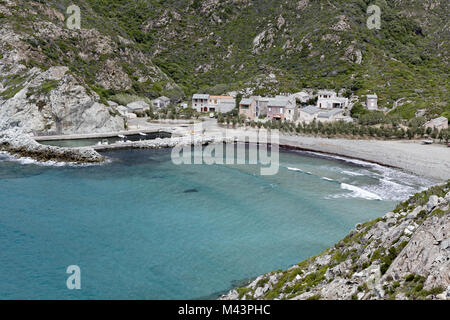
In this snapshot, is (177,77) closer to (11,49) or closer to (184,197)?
(11,49)

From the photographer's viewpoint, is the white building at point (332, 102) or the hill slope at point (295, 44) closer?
the white building at point (332, 102)

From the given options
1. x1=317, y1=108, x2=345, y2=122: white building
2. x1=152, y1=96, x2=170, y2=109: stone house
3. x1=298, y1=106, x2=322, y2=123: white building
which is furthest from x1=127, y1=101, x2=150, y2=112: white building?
x1=317, y1=108, x2=345, y2=122: white building

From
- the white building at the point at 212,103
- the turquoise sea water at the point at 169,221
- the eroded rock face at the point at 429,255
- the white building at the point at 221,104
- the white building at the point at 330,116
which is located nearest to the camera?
the eroded rock face at the point at 429,255

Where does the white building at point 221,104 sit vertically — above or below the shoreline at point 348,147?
above

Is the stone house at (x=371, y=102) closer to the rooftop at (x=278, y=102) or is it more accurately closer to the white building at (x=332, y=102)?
the white building at (x=332, y=102)

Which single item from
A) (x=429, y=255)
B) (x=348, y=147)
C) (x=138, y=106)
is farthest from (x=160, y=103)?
(x=429, y=255)

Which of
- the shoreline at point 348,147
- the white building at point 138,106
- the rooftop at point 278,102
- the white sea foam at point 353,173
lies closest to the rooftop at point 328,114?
the rooftop at point 278,102

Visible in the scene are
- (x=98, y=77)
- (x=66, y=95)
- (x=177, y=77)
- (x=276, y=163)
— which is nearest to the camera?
(x=276, y=163)


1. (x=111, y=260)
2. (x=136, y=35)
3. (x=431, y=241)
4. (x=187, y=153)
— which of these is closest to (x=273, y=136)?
(x=187, y=153)
